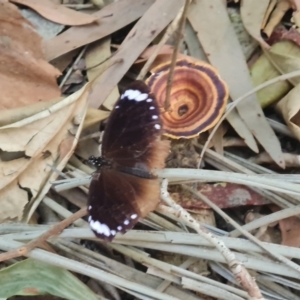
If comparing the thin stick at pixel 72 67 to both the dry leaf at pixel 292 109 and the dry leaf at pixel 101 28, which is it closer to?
the dry leaf at pixel 101 28

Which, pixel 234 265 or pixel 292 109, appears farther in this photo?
pixel 292 109

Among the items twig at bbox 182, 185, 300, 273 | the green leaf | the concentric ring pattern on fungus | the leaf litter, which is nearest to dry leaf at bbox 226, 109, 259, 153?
the leaf litter

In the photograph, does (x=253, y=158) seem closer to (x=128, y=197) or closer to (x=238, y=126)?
(x=238, y=126)

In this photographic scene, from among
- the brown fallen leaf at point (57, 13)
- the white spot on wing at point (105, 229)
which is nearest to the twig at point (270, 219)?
the white spot on wing at point (105, 229)

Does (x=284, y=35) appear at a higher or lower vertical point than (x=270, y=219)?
higher

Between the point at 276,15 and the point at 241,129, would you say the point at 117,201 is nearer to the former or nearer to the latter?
the point at 241,129

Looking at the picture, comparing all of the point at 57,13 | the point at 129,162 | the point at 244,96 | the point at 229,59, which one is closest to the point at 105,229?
the point at 129,162

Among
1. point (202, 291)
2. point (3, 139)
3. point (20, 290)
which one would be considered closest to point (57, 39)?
point (3, 139)
